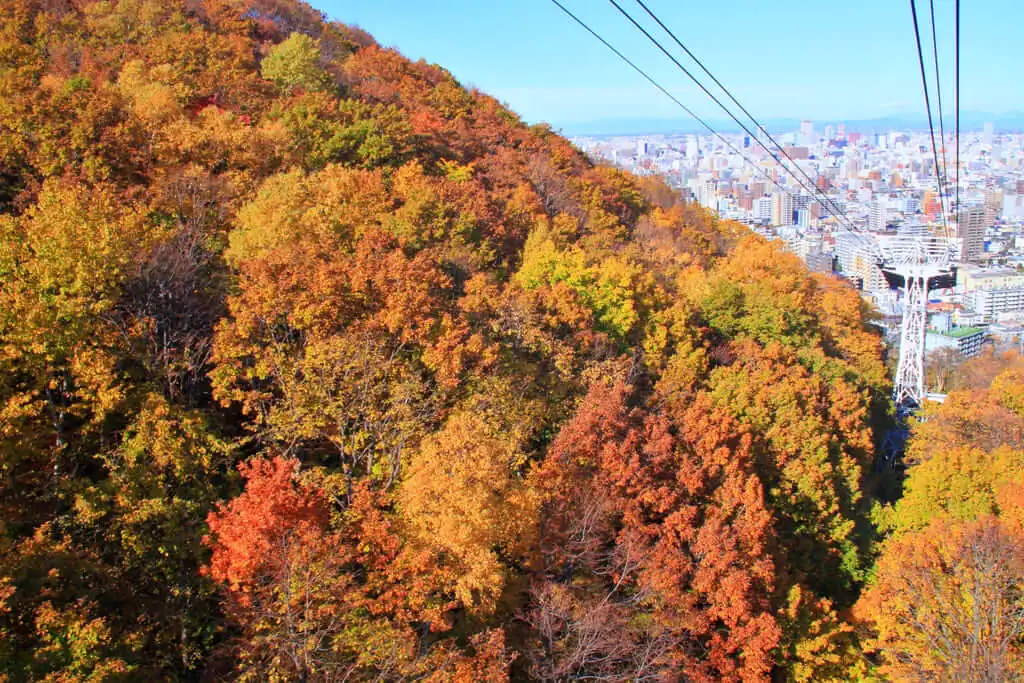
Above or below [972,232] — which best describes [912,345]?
below

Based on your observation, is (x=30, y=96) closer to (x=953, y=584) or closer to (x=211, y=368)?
(x=211, y=368)

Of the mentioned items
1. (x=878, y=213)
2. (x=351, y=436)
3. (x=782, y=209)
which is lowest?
(x=351, y=436)

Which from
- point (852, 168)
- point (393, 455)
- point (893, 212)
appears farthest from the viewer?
point (852, 168)

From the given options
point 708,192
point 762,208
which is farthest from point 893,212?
point 708,192

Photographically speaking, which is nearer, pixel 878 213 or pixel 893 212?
pixel 878 213

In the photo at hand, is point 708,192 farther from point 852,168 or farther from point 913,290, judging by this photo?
point 913,290

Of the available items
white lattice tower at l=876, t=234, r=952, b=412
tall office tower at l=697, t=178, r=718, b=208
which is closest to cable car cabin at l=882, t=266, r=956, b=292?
white lattice tower at l=876, t=234, r=952, b=412

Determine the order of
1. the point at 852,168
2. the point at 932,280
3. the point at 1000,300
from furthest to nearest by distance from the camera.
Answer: the point at 852,168, the point at 1000,300, the point at 932,280

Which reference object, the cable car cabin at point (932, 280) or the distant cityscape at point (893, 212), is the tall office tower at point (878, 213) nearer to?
the distant cityscape at point (893, 212)

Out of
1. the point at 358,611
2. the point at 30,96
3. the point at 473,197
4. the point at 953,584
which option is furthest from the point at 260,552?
the point at 473,197
